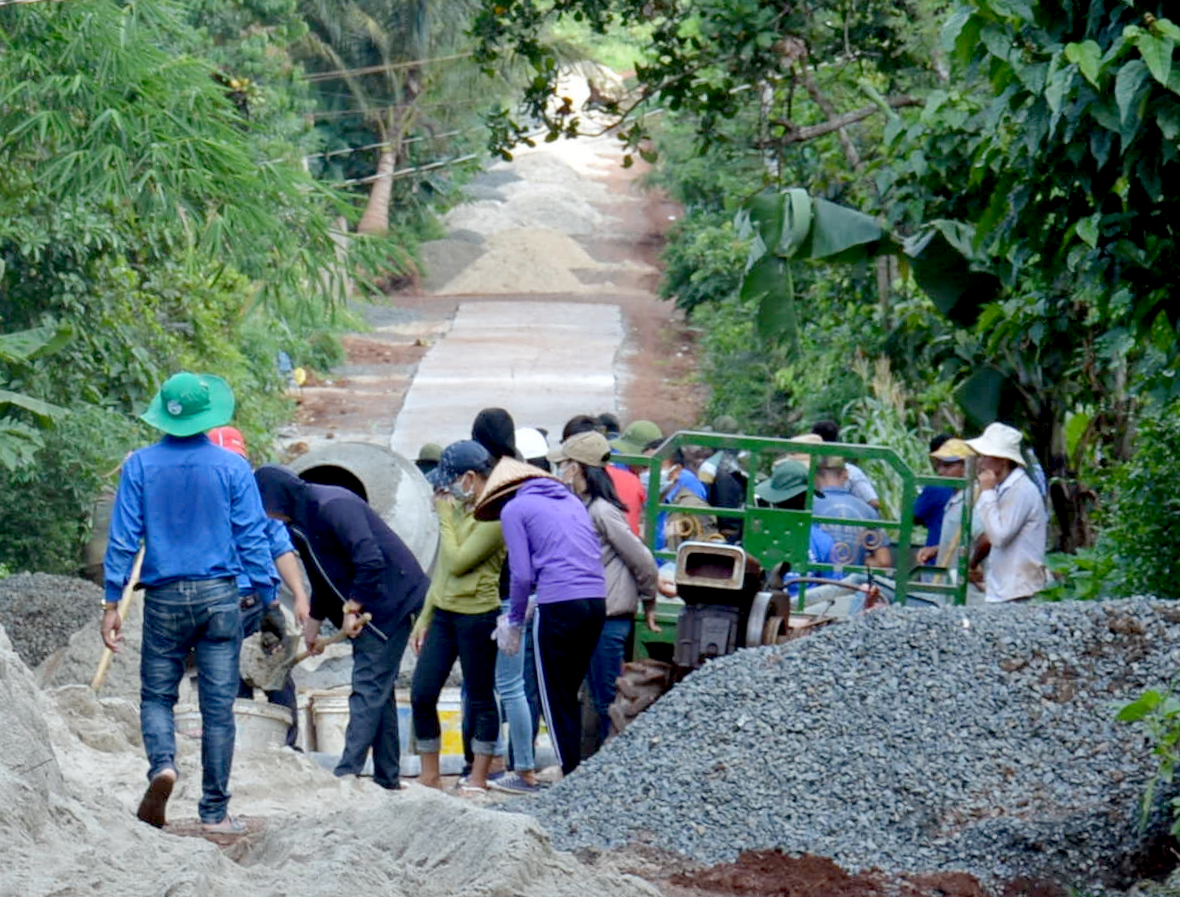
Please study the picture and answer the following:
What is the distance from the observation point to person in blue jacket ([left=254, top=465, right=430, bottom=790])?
8258 mm

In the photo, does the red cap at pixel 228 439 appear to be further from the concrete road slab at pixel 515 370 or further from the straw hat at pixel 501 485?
the concrete road slab at pixel 515 370

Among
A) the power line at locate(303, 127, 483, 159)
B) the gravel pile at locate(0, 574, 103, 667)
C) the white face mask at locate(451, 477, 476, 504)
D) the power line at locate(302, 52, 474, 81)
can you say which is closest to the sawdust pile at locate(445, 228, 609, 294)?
the power line at locate(303, 127, 483, 159)

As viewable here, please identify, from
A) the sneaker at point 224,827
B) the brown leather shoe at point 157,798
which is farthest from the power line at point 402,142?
the brown leather shoe at point 157,798

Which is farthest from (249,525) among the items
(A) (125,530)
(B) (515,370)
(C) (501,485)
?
(B) (515,370)

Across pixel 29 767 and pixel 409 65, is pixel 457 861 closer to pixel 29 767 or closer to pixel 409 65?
pixel 29 767

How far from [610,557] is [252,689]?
1940mm

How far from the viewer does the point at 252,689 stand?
374 inches

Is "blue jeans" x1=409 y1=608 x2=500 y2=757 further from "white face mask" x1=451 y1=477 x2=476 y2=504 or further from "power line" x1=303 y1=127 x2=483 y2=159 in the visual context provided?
"power line" x1=303 y1=127 x2=483 y2=159

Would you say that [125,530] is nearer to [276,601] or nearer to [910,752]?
[276,601]

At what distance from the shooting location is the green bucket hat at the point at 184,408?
684 centimetres

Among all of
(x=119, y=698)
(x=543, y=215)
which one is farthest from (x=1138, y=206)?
(x=543, y=215)

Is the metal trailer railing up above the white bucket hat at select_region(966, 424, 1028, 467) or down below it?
below

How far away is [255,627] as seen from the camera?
8836 mm

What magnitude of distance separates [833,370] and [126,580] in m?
14.0
